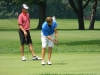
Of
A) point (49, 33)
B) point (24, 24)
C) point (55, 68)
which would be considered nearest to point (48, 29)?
point (49, 33)

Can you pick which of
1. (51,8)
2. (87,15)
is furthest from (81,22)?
(87,15)

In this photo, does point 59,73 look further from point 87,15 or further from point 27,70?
point 87,15

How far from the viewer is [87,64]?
50.4ft

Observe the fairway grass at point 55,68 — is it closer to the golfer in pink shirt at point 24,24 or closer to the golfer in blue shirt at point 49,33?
the golfer in blue shirt at point 49,33

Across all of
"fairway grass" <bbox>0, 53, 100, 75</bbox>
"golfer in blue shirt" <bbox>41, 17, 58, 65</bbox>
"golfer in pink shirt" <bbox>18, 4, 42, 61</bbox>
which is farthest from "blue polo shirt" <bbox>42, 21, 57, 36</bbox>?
"golfer in pink shirt" <bbox>18, 4, 42, 61</bbox>

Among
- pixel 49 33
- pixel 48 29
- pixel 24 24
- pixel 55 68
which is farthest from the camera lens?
pixel 24 24

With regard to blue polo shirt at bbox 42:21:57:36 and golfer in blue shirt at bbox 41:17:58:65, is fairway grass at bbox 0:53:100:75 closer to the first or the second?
golfer in blue shirt at bbox 41:17:58:65

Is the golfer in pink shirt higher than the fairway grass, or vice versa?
the golfer in pink shirt

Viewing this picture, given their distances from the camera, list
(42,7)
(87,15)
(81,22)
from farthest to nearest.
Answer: (87,15)
(42,7)
(81,22)

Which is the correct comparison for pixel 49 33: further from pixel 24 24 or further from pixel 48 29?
pixel 24 24

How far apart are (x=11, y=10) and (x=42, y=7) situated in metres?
78.6

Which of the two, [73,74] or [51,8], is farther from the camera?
[51,8]

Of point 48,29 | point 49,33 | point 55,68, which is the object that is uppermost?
point 48,29

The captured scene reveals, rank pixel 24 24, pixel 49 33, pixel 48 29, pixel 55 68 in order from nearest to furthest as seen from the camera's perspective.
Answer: pixel 55 68 < pixel 48 29 < pixel 49 33 < pixel 24 24
